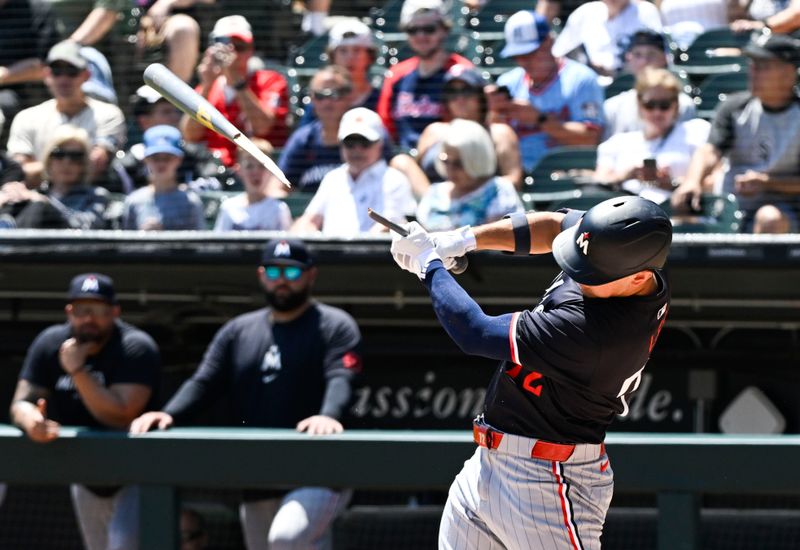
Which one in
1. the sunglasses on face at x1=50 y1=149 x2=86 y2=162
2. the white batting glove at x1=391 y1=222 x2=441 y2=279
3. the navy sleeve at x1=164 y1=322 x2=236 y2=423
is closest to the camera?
the white batting glove at x1=391 y1=222 x2=441 y2=279

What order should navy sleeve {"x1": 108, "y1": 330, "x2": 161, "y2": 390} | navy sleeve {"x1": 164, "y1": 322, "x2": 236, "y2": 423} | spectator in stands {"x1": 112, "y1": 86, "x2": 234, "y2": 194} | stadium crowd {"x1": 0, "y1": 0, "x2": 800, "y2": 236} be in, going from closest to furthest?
navy sleeve {"x1": 164, "y1": 322, "x2": 236, "y2": 423}
navy sleeve {"x1": 108, "y1": 330, "x2": 161, "y2": 390}
stadium crowd {"x1": 0, "y1": 0, "x2": 800, "y2": 236}
spectator in stands {"x1": 112, "y1": 86, "x2": 234, "y2": 194}

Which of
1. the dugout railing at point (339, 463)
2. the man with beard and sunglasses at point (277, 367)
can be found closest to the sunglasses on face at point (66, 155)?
the man with beard and sunglasses at point (277, 367)

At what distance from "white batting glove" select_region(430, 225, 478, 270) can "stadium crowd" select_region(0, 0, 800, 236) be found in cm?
191

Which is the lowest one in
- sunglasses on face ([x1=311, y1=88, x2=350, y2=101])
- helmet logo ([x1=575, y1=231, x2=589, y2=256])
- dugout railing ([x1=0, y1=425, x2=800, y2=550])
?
dugout railing ([x1=0, y1=425, x2=800, y2=550])

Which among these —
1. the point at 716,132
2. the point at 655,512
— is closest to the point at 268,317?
the point at 655,512

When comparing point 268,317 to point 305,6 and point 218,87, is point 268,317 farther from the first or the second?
point 305,6

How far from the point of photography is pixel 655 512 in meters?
4.59

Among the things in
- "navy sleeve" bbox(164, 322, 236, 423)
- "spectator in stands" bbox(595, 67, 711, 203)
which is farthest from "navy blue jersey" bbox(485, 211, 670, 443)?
"spectator in stands" bbox(595, 67, 711, 203)

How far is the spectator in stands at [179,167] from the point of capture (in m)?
6.27

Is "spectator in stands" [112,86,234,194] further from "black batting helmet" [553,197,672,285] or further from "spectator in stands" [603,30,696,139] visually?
"black batting helmet" [553,197,672,285]

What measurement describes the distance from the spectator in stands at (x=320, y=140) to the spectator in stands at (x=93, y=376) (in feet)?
4.21

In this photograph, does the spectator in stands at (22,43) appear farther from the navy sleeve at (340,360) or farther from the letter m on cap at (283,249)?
the navy sleeve at (340,360)

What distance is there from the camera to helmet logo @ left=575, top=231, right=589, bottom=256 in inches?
124

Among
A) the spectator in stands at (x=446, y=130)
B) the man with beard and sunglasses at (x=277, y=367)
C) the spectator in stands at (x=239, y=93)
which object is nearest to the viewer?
the man with beard and sunglasses at (x=277, y=367)
